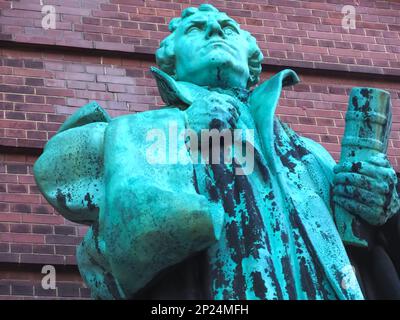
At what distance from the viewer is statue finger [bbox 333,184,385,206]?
17.0 feet

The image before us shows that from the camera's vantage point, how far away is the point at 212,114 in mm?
5148

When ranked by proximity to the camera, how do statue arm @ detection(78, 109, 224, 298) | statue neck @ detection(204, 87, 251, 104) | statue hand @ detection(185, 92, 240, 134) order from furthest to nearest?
statue neck @ detection(204, 87, 251, 104) → statue hand @ detection(185, 92, 240, 134) → statue arm @ detection(78, 109, 224, 298)

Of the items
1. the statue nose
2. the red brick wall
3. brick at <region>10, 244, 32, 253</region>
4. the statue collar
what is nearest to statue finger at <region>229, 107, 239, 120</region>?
the statue collar

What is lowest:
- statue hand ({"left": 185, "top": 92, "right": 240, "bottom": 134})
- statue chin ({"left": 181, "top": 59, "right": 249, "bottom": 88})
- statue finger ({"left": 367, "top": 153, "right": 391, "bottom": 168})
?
statue finger ({"left": 367, "top": 153, "right": 391, "bottom": 168})

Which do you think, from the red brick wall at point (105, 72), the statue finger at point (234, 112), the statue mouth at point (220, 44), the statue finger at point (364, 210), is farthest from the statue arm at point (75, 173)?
the red brick wall at point (105, 72)

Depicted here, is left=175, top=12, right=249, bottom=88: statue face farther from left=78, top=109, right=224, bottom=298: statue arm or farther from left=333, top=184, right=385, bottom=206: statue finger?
left=333, top=184, right=385, bottom=206: statue finger

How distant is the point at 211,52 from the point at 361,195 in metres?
0.85

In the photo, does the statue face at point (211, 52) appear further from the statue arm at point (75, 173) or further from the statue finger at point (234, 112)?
the statue arm at point (75, 173)

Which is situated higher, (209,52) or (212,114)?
(209,52)

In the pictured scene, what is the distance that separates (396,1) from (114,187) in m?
5.02

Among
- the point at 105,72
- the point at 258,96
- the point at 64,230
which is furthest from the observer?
the point at 105,72

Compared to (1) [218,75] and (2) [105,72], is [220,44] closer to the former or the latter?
(1) [218,75]

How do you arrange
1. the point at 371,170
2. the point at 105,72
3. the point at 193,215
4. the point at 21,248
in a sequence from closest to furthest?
the point at 193,215 < the point at 371,170 < the point at 21,248 < the point at 105,72

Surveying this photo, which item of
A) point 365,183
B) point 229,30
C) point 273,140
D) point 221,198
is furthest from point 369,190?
point 229,30
